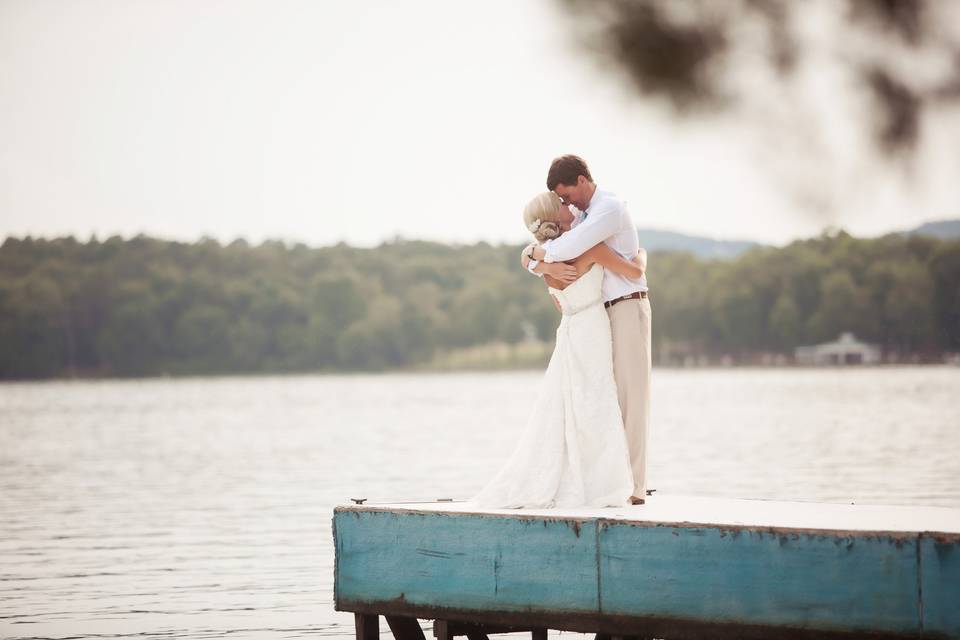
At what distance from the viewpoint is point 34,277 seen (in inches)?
6117

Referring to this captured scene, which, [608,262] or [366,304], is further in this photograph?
[366,304]

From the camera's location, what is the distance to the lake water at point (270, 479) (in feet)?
49.7

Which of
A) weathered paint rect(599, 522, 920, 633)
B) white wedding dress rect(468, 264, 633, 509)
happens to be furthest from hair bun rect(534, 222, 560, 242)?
weathered paint rect(599, 522, 920, 633)

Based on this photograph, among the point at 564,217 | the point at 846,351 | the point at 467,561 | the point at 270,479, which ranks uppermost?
the point at 564,217

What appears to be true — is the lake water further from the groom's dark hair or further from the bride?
the groom's dark hair

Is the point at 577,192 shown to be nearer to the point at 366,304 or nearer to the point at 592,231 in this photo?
the point at 592,231

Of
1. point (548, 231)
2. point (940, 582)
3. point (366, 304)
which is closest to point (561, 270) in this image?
point (548, 231)

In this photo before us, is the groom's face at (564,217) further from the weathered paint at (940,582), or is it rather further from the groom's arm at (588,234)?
the weathered paint at (940,582)

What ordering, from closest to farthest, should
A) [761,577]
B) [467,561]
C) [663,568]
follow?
[761,577] < [663,568] < [467,561]

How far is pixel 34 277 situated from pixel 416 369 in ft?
167

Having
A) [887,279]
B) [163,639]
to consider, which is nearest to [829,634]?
[163,639]

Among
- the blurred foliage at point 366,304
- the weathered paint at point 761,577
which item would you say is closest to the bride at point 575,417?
the weathered paint at point 761,577

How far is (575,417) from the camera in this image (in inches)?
335

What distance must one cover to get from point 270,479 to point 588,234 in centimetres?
2704
